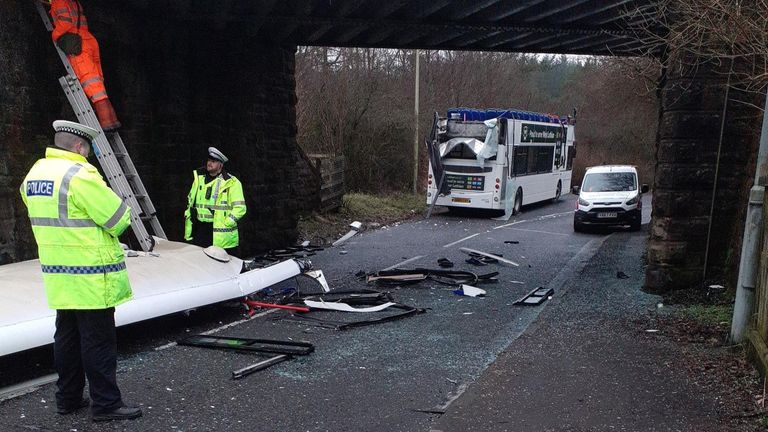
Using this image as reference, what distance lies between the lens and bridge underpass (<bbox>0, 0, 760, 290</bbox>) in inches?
327

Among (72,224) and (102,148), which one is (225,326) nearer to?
(102,148)

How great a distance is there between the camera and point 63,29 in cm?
830

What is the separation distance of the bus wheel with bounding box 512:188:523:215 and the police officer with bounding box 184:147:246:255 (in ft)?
48.8

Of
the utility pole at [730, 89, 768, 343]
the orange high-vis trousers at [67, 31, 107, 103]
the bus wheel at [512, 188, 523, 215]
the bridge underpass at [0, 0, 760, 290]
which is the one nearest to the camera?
the utility pole at [730, 89, 768, 343]

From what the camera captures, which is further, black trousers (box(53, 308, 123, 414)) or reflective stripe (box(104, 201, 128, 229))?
black trousers (box(53, 308, 123, 414))

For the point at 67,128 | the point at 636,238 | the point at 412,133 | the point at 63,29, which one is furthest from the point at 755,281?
the point at 412,133

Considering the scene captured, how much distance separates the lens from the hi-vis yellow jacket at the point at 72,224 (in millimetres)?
4352

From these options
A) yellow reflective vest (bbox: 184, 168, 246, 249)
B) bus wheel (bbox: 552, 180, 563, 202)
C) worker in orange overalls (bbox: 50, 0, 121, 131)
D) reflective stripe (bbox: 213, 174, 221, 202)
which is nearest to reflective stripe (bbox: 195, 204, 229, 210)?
yellow reflective vest (bbox: 184, 168, 246, 249)

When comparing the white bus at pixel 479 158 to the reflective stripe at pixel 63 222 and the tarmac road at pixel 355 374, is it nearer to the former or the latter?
the tarmac road at pixel 355 374

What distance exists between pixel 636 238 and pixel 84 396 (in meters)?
14.2

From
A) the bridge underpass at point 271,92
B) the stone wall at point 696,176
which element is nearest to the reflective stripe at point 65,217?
the bridge underpass at point 271,92

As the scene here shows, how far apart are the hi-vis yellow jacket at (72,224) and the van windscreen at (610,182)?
51.3 feet

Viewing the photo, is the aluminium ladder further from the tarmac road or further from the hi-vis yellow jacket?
the hi-vis yellow jacket

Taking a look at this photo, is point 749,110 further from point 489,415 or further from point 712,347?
point 489,415
